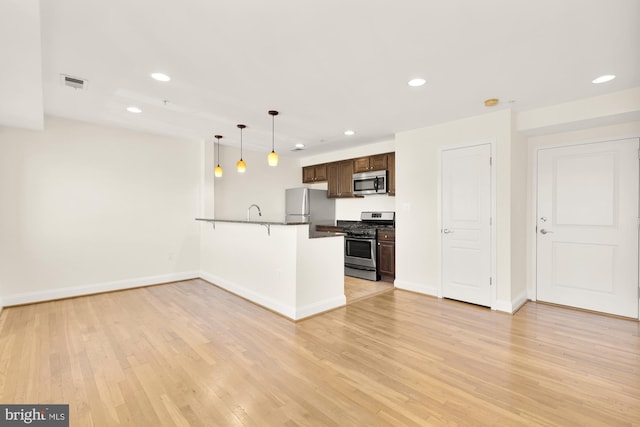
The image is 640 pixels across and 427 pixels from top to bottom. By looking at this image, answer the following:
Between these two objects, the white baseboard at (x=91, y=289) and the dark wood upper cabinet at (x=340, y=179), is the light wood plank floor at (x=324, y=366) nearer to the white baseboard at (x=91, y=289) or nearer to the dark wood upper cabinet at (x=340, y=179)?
the white baseboard at (x=91, y=289)

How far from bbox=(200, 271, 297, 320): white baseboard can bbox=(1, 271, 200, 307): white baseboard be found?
1.61 feet

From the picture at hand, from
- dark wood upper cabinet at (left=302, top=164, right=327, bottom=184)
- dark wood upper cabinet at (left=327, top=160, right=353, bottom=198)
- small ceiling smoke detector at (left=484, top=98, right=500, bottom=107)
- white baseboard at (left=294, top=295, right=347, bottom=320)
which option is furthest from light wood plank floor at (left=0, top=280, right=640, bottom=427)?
dark wood upper cabinet at (left=302, top=164, right=327, bottom=184)

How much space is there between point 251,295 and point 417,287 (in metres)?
2.48

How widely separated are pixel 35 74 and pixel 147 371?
253 centimetres

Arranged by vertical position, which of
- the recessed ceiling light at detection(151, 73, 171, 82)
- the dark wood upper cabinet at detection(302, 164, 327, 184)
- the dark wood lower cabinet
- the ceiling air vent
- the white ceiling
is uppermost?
the ceiling air vent

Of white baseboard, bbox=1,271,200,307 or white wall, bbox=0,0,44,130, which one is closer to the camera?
white wall, bbox=0,0,44,130

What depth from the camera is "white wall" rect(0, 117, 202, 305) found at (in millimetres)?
3855

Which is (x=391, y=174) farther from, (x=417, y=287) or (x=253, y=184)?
(x=253, y=184)

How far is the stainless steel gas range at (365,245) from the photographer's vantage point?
17.4ft

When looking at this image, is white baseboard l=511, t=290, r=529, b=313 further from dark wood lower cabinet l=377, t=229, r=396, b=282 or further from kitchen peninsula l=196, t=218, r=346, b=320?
kitchen peninsula l=196, t=218, r=346, b=320

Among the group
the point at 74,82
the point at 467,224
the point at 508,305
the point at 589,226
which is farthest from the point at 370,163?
the point at 74,82

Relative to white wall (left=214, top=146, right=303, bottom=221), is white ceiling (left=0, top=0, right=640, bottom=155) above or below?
above

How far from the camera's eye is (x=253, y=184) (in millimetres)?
6242

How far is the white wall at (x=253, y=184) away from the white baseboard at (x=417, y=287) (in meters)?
3.06
